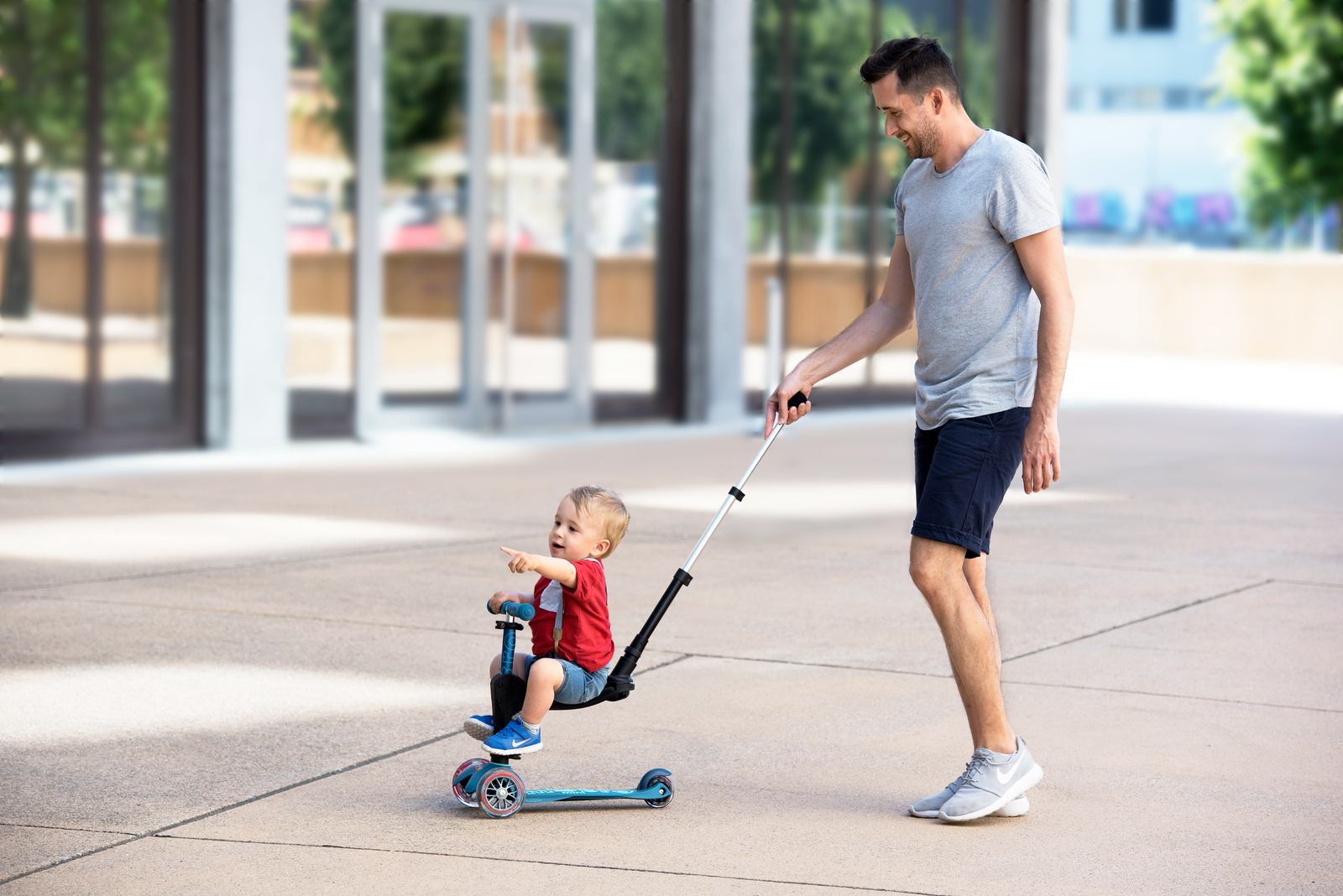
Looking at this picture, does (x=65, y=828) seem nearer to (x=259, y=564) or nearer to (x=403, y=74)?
(x=259, y=564)

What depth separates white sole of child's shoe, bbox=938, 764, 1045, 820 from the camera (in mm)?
4934

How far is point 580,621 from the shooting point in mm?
4918

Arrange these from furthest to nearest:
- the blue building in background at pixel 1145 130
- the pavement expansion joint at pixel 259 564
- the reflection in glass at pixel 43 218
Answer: the blue building in background at pixel 1145 130
the reflection in glass at pixel 43 218
the pavement expansion joint at pixel 259 564

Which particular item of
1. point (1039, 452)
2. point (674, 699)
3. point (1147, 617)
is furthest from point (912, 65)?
point (1147, 617)

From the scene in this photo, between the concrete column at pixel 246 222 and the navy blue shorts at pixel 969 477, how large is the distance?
915 centimetres

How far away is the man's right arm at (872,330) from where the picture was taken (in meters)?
5.34

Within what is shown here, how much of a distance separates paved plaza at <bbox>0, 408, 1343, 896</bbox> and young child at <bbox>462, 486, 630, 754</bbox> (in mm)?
244

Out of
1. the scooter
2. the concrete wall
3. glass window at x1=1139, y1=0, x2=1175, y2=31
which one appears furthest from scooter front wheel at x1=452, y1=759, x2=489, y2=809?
glass window at x1=1139, y1=0, x2=1175, y2=31

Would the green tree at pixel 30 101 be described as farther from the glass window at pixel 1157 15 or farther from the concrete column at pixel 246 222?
the glass window at pixel 1157 15

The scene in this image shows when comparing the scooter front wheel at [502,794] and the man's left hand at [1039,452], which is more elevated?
the man's left hand at [1039,452]

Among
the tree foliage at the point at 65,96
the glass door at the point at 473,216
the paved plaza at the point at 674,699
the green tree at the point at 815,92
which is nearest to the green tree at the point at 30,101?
the tree foliage at the point at 65,96

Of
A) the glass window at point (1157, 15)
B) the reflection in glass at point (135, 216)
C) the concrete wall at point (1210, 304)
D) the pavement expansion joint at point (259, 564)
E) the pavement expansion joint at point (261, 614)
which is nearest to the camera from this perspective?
the pavement expansion joint at point (261, 614)

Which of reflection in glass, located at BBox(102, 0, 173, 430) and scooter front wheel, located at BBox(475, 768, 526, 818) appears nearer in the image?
scooter front wheel, located at BBox(475, 768, 526, 818)

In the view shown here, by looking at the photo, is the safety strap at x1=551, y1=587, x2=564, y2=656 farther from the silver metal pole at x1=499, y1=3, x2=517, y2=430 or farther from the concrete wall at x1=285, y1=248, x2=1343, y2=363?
the concrete wall at x1=285, y1=248, x2=1343, y2=363
